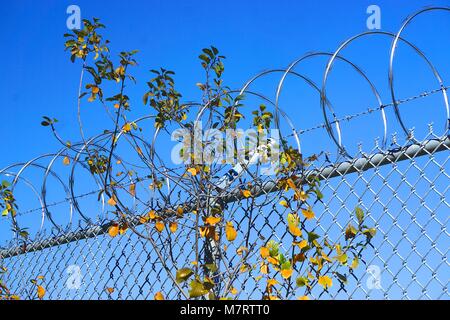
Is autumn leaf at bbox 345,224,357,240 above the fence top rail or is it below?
below

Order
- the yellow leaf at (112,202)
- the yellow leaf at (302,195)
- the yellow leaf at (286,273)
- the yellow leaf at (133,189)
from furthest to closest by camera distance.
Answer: the yellow leaf at (133,189) < the yellow leaf at (112,202) < the yellow leaf at (302,195) < the yellow leaf at (286,273)

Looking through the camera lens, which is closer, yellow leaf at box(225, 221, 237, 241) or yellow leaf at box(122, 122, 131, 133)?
yellow leaf at box(225, 221, 237, 241)

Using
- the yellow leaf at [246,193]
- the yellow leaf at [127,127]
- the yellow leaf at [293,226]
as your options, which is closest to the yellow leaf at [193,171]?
the yellow leaf at [246,193]

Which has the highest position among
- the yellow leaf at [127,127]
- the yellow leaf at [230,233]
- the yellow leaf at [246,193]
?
the yellow leaf at [127,127]

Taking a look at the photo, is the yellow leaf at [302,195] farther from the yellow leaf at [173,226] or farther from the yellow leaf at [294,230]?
the yellow leaf at [173,226]

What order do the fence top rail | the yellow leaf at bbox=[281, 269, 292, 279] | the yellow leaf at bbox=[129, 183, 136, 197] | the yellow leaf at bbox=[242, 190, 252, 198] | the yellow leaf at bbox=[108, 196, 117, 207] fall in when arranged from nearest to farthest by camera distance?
the yellow leaf at bbox=[281, 269, 292, 279]
the fence top rail
the yellow leaf at bbox=[242, 190, 252, 198]
the yellow leaf at bbox=[108, 196, 117, 207]
the yellow leaf at bbox=[129, 183, 136, 197]

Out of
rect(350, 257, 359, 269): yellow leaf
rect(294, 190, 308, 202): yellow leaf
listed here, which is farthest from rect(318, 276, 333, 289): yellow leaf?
rect(294, 190, 308, 202): yellow leaf

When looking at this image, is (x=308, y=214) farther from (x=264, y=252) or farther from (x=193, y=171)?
(x=193, y=171)

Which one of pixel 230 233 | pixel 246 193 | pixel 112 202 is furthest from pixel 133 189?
pixel 230 233

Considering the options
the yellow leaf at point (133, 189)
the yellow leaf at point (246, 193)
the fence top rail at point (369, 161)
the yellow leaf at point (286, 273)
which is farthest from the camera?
the yellow leaf at point (133, 189)

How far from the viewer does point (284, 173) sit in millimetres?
3135

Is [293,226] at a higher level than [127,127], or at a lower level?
lower

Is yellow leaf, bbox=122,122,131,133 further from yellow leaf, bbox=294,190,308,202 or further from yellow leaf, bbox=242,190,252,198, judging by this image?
yellow leaf, bbox=294,190,308,202

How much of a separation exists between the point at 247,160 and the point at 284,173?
7.5 inches
